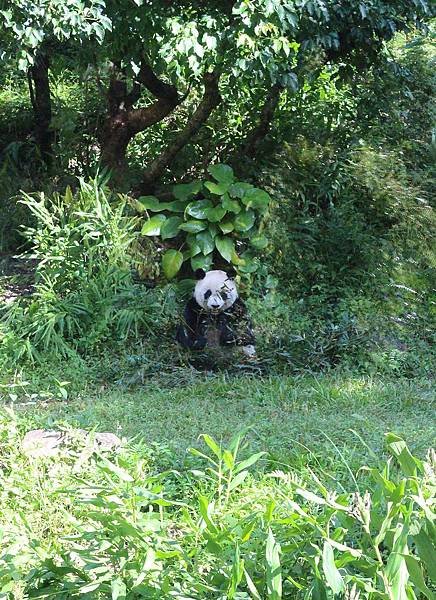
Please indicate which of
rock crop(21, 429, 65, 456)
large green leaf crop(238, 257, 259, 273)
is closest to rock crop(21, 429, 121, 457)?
rock crop(21, 429, 65, 456)

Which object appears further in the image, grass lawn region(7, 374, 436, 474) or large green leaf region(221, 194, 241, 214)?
large green leaf region(221, 194, 241, 214)

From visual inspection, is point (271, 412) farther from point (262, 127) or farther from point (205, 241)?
point (262, 127)

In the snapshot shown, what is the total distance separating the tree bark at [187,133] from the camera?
7451 mm

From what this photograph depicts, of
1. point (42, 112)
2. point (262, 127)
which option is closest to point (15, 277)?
point (42, 112)

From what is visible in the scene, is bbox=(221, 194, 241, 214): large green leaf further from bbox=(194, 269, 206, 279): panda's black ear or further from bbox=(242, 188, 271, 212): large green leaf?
bbox=(194, 269, 206, 279): panda's black ear

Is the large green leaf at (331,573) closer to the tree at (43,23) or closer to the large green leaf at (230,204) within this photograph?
the tree at (43,23)

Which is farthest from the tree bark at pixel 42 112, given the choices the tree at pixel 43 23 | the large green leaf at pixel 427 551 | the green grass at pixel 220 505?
the large green leaf at pixel 427 551

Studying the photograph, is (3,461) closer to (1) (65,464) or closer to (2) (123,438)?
(1) (65,464)

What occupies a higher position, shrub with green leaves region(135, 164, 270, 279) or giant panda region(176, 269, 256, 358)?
shrub with green leaves region(135, 164, 270, 279)

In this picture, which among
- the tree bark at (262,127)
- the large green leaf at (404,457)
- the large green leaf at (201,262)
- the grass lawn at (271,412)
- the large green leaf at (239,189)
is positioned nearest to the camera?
the large green leaf at (404,457)

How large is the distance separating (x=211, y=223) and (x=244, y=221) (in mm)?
277

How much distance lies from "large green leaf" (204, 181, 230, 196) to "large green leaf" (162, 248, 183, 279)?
0.61m

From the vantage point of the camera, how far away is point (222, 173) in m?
7.27

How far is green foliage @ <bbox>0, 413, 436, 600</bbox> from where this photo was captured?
2.57 meters
